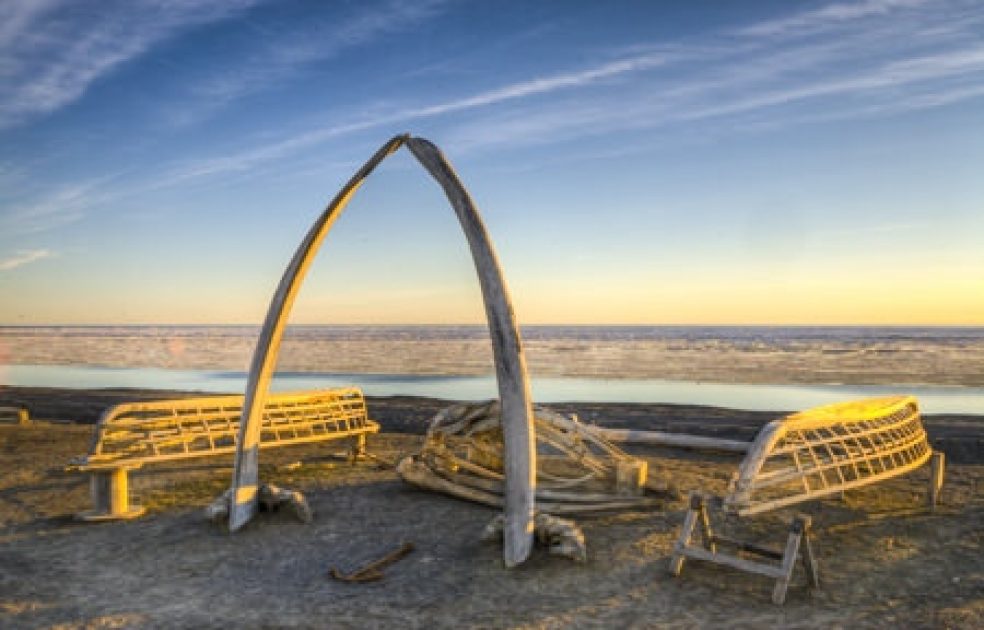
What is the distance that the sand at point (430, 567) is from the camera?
21.3 feet

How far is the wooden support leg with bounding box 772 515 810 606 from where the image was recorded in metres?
6.64

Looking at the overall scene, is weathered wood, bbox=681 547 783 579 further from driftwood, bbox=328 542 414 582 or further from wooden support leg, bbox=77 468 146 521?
wooden support leg, bbox=77 468 146 521

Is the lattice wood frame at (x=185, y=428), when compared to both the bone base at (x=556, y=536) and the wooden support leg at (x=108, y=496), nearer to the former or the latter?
the wooden support leg at (x=108, y=496)

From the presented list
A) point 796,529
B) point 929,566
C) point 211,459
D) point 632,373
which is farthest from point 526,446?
point 632,373

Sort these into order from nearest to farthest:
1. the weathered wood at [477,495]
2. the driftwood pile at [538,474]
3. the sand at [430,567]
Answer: the sand at [430,567] → the weathered wood at [477,495] → the driftwood pile at [538,474]

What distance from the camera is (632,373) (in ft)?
124

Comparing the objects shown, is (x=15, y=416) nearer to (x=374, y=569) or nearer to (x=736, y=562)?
(x=374, y=569)

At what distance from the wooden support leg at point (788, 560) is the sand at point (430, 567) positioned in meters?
0.14

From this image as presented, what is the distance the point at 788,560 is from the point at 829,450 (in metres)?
2.93

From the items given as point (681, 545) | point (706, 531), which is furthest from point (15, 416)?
point (706, 531)

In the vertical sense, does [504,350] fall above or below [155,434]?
above

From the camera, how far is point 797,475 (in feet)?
27.6

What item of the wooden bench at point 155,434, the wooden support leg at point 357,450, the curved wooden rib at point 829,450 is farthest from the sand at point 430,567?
the wooden support leg at point 357,450

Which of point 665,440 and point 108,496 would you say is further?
point 665,440
